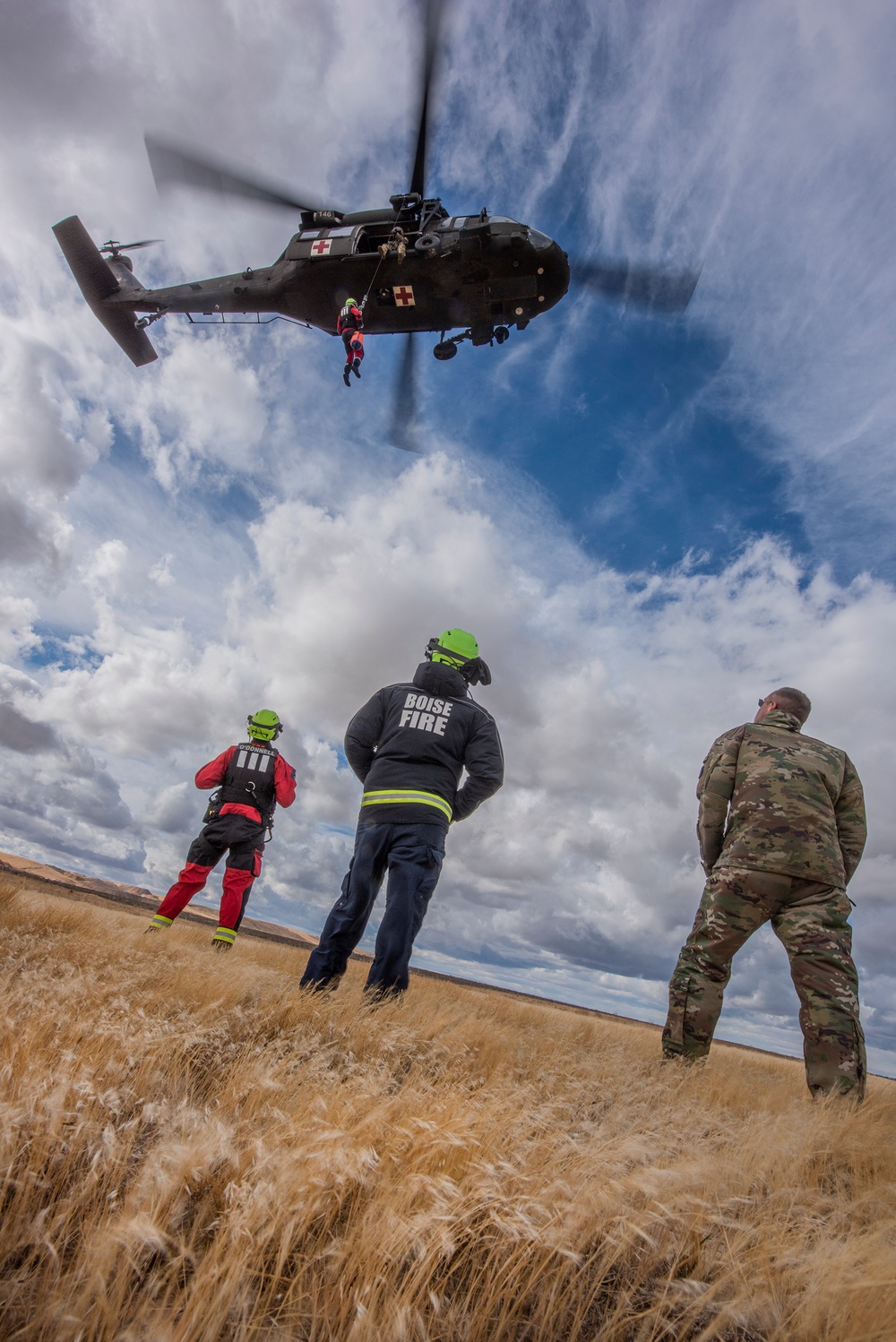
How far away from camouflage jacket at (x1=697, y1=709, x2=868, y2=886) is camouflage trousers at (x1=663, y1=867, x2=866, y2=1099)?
0.41 ft

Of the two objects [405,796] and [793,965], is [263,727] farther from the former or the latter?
[793,965]

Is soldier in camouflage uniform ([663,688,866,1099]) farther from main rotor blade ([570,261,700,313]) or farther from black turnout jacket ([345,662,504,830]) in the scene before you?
main rotor blade ([570,261,700,313])

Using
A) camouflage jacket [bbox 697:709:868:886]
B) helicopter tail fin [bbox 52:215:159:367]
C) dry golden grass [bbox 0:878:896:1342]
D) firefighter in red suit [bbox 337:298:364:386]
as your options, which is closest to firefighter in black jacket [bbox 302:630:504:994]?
camouflage jacket [bbox 697:709:868:886]

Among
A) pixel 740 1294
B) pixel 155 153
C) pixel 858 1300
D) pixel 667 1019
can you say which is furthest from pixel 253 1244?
pixel 155 153

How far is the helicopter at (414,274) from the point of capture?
13.9 m

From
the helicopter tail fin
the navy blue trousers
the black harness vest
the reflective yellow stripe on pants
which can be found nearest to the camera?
the navy blue trousers

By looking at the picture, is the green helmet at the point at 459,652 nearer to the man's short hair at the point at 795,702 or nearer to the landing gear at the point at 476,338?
the man's short hair at the point at 795,702

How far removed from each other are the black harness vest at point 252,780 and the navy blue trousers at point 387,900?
3647 millimetres

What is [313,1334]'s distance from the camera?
976mm

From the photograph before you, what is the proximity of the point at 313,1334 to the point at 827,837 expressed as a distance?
3711mm

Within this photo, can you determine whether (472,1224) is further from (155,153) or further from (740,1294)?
(155,153)

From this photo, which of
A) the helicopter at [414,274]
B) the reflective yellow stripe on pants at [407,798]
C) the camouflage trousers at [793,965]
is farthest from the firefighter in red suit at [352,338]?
the camouflage trousers at [793,965]

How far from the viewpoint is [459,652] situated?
4879 millimetres

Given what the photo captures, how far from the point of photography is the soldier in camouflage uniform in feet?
10.8
